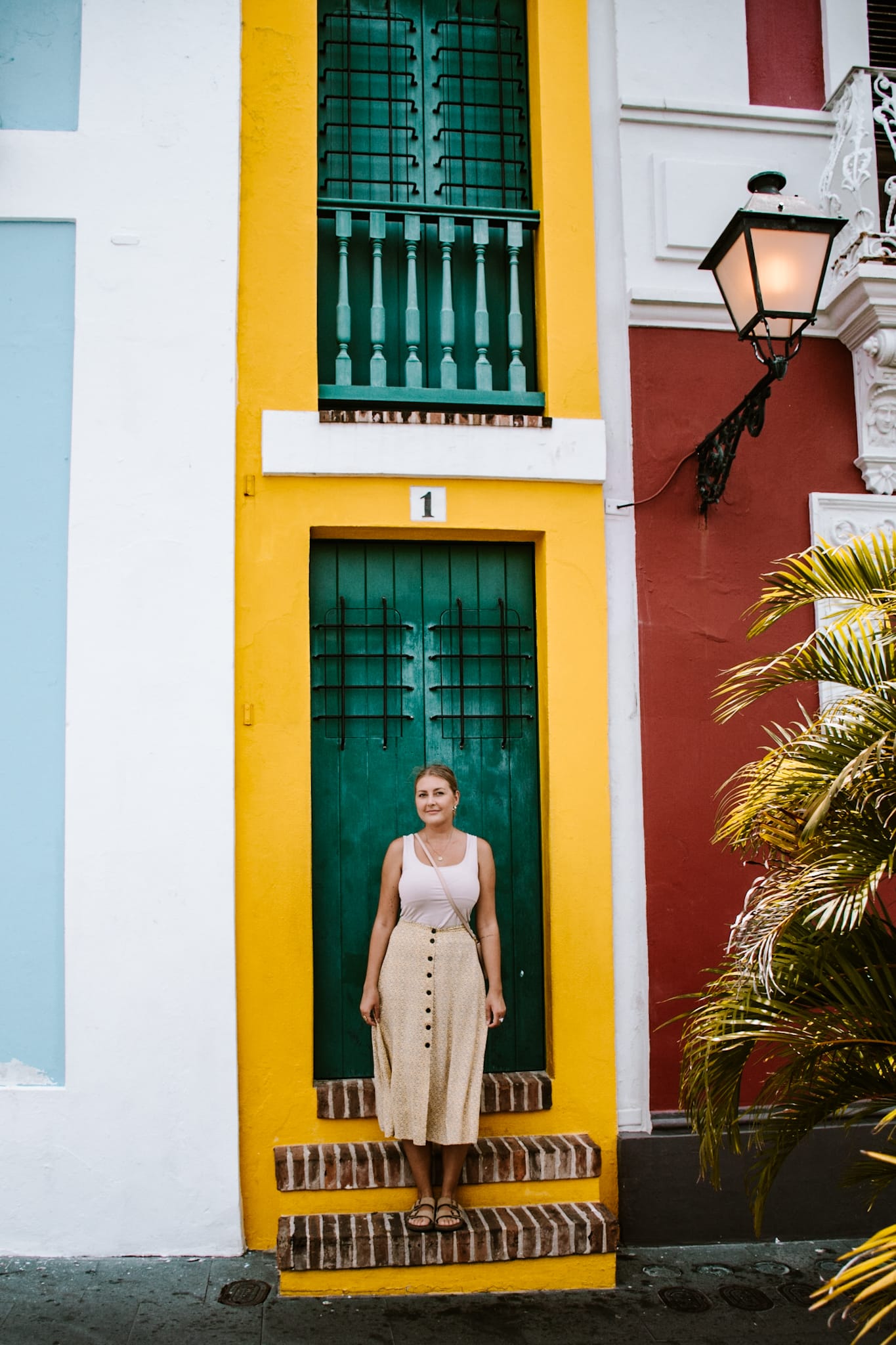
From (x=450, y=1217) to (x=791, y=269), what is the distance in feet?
13.2

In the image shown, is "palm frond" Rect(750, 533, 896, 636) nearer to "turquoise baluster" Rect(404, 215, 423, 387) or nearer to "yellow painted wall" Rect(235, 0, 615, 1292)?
"yellow painted wall" Rect(235, 0, 615, 1292)

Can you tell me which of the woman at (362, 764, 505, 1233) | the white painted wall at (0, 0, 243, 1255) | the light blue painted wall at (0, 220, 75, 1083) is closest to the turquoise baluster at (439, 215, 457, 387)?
the white painted wall at (0, 0, 243, 1255)

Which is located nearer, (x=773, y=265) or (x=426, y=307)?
(x=773, y=265)

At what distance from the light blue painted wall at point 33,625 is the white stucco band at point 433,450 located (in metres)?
0.99

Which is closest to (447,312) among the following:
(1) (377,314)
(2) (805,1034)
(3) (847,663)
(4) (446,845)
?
(1) (377,314)

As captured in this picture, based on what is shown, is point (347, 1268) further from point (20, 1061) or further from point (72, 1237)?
point (20, 1061)

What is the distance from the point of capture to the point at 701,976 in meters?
5.20

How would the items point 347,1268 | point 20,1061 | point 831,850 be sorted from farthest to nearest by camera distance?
point 20,1061
point 347,1268
point 831,850

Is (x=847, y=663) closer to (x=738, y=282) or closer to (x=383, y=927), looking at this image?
(x=738, y=282)

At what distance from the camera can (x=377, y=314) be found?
17.3ft

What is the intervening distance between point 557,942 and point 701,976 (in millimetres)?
735

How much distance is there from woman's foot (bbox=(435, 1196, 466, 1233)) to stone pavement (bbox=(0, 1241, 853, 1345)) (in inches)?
10.7

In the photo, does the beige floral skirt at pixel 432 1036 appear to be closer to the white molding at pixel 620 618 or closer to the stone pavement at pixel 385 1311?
the stone pavement at pixel 385 1311

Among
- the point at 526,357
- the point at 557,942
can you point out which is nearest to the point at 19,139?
the point at 526,357
